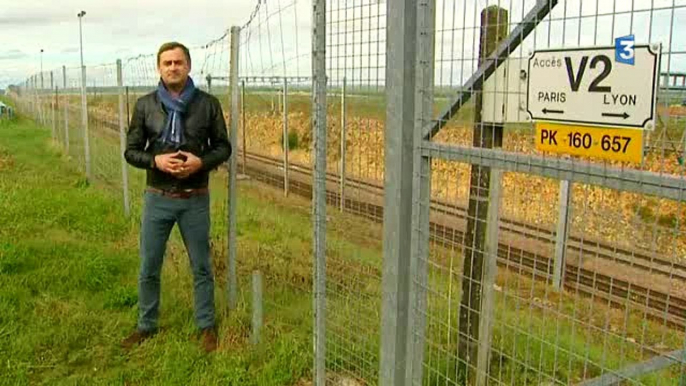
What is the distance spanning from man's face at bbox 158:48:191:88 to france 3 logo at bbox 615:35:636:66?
330cm

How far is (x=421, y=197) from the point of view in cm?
268

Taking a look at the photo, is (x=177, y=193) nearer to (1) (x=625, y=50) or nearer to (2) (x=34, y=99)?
(1) (x=625, y=50)

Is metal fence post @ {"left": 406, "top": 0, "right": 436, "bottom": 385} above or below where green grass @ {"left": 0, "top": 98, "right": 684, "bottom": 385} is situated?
above

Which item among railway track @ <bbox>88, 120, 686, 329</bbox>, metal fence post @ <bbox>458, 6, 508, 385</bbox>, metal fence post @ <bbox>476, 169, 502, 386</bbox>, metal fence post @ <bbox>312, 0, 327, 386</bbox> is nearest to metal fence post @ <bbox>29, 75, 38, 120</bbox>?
railway track @ <bbox>88, 120, 686, 329</bbox>

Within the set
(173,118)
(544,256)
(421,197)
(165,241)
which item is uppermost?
(173,118)

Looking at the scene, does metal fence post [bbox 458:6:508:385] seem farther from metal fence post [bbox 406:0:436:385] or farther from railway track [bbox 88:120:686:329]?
metal fence post [bbox 406:0:436:385]

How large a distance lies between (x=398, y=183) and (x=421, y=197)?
0.37ft

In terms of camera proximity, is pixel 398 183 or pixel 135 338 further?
pixel 135 338

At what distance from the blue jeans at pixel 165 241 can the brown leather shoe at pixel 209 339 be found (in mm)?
41

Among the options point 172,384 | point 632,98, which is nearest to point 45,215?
point 172,384

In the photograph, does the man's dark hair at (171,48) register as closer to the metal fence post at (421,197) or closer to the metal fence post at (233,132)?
the metal fence post at (233,132)

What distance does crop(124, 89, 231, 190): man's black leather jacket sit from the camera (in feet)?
14.9

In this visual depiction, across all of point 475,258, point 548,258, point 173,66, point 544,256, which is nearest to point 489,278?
point 475,258

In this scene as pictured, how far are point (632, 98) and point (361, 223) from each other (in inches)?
82.6
